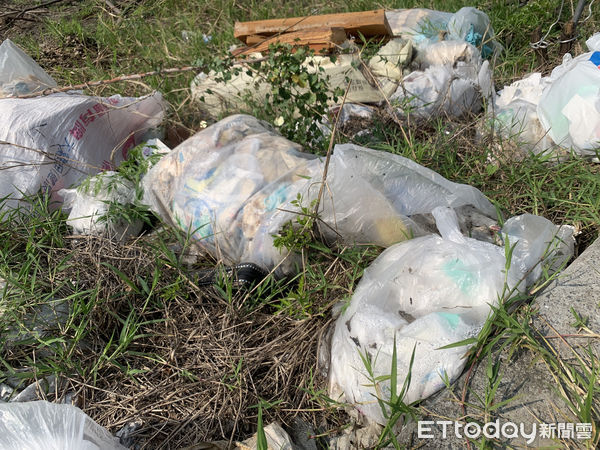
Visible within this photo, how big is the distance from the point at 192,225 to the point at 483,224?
1070 mm

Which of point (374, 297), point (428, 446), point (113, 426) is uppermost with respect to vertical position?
point (374, 297)

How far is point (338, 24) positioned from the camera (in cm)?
301

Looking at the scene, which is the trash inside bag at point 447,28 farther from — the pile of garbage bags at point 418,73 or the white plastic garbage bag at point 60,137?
the white plastic garbage bag at point 60,137

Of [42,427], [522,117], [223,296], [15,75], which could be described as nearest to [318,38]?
[522,117]

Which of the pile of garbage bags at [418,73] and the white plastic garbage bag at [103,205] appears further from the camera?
the pile of garbage bags at [418,73]

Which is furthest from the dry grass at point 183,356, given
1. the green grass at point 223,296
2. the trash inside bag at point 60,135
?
the trash inside bag at point 60,135

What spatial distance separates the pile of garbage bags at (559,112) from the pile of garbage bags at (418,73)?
22cm

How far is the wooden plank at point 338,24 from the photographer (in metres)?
2.97

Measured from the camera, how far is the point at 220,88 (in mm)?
3012

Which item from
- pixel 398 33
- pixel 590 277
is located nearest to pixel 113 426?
pixel 590 277

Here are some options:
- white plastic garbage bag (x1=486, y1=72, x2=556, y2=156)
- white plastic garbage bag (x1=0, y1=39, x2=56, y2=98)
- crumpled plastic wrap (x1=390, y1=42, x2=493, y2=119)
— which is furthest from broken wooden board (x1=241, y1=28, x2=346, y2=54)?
white plastic garbage bag (x1=0, y1=39, x2=56, y2=98)

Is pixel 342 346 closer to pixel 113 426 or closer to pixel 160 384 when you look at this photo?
pixel 160 384

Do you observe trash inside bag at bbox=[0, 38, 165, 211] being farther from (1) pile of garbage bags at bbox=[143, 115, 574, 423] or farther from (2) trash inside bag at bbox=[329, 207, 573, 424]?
(2) trash inside bag at bbox=[329, 207, 573, 424]

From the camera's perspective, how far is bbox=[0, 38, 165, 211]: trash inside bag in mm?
2234
